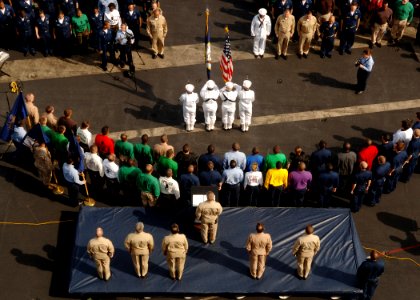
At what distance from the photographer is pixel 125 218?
15469mm

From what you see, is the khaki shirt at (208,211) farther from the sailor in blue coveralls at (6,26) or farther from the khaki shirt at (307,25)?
the sailor in blue coveralls at (6,26)

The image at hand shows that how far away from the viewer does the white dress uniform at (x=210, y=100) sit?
17359 mm

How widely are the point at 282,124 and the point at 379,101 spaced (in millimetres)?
3183

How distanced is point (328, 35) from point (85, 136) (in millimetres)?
8505

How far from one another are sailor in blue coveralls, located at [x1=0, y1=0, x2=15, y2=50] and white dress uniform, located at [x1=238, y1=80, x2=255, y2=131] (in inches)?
321

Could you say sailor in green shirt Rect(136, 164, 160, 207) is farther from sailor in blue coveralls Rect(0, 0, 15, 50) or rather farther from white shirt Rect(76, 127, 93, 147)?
sailor in blue coveralls Rect(0, 0, 15, 50)

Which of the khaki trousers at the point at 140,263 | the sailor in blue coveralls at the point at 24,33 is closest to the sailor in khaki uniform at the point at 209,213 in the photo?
the khaki trousers at the point at 140,263

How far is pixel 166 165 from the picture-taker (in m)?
15.6

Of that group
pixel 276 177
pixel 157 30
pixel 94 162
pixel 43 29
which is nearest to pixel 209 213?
pixel 276 177

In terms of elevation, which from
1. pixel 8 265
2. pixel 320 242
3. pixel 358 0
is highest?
pixel 358 0

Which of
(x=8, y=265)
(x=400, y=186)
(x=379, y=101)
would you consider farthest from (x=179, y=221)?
(x=379, y=101)

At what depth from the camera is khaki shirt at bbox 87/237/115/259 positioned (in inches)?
531

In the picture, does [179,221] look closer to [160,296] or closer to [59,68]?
[160,296]

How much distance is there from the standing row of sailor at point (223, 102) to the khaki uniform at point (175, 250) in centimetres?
502
